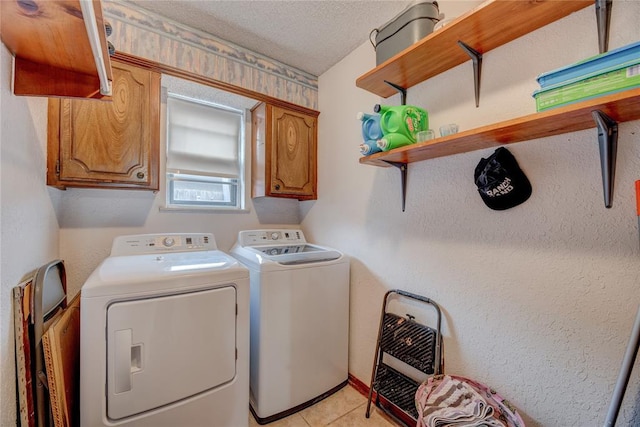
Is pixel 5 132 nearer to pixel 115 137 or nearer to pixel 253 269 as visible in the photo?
pixel 115 137

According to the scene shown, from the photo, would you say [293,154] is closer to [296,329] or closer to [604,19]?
[296,329]

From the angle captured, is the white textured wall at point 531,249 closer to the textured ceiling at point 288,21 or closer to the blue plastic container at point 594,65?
the blue plastic container at point 594,65

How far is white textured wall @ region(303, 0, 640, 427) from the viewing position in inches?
39.8

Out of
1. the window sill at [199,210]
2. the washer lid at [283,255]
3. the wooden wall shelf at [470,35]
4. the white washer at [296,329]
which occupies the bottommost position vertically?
the white washer at [296,329]

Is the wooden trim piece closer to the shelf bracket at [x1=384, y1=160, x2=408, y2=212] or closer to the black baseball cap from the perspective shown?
the shelf bracket at [x1=384, y1=160, x2=408, y2=212]

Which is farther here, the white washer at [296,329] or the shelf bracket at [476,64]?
the white washer at [296,329]

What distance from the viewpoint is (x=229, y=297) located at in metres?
1.42

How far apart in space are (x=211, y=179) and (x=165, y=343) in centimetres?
146

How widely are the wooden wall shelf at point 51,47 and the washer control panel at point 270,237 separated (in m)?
1.41

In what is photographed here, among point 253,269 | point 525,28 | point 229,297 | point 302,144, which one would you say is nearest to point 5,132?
point 229,297

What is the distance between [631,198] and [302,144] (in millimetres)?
2051

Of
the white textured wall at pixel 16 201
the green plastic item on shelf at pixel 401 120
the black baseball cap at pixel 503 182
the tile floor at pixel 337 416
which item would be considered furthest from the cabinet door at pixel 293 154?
the tile floor at pixel 337 416

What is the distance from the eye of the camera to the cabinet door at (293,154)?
2242mm

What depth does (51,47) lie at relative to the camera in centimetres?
85
